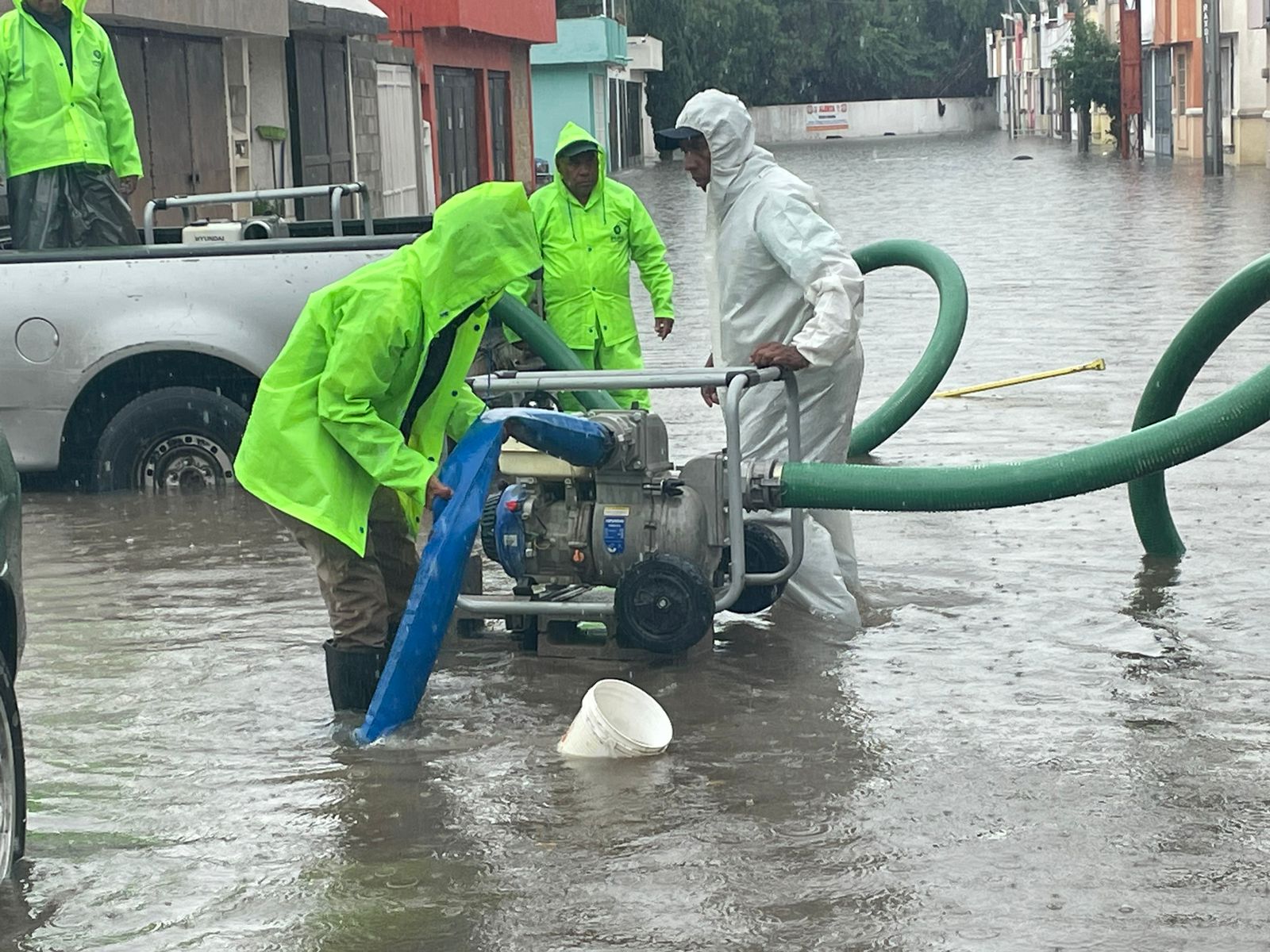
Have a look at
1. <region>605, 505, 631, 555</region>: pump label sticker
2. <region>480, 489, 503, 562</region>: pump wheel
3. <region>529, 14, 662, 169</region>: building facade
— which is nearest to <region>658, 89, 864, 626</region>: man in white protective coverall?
<region>605, 505, 631, 555</region>: pump label sticker

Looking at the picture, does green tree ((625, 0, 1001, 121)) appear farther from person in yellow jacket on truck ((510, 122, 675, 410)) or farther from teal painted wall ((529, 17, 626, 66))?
person in yellow jacket on truck ((510, 122, 675, 410))

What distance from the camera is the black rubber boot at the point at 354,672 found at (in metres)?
5.71

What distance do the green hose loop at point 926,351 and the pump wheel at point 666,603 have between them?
3722mm

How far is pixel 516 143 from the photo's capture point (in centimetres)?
3603

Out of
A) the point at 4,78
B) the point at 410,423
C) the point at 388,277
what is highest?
the point at 4,78

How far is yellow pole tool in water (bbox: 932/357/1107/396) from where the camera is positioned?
11773mm

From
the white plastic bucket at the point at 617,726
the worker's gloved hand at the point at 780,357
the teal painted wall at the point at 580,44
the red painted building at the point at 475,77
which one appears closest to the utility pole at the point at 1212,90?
the red painted building at the point at 475,77

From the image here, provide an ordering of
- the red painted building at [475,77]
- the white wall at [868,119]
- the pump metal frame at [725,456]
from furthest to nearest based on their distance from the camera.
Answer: the white wall at [868,119]
the red painted building at [475,77]
the pump metal frame at [725,456]

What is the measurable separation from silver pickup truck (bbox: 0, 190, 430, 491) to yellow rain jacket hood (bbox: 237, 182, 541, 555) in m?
3.19

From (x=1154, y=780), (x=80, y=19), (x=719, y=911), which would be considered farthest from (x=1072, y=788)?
(x=80, y=19)

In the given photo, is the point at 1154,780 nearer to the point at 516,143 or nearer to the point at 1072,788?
the point at 1072,788

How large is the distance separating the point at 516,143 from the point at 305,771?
3150 centimetres

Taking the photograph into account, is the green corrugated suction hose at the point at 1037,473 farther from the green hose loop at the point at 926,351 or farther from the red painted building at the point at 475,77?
the red painted building at the point at 475,77

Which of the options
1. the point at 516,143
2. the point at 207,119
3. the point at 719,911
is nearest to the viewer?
the point at 719,911
